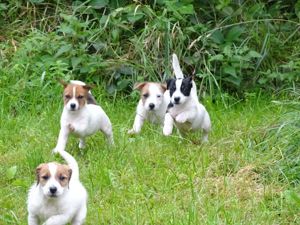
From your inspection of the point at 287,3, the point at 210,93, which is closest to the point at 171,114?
the point at 210,93

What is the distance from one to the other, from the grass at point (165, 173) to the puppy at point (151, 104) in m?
0.11

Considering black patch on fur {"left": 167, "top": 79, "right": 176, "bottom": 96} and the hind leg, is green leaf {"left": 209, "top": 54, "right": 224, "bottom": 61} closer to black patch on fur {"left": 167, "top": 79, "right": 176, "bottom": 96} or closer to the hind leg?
black patch on fur {"left": 167, "top": 79, "right": 176, "bottom": 96}

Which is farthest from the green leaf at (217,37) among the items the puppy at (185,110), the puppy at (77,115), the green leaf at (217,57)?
the puppy at (77,115)

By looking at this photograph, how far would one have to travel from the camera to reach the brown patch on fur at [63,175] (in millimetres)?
5406

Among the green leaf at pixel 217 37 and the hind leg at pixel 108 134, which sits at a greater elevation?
the hind leg at pixel 108 134

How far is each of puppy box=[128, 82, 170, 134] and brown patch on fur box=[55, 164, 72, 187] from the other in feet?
8.46

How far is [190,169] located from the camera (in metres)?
6.94

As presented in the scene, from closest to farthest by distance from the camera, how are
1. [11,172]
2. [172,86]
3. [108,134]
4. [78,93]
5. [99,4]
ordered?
[11,172]
[78,93]
[108,134]
[172,86]
[99,4]

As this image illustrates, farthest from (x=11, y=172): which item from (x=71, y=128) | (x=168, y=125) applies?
(x=168, y=125)

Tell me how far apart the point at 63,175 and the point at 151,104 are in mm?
2626

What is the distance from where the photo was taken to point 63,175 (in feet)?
17.8

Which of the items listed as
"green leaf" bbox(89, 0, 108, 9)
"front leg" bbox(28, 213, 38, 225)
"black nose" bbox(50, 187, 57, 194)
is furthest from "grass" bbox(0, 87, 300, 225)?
"green leaf" bbox(89, 0, 108, 9)

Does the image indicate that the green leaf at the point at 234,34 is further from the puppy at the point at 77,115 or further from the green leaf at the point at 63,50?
the puppy at the point at 77,115

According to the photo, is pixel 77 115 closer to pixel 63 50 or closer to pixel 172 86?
pixel 172 86
